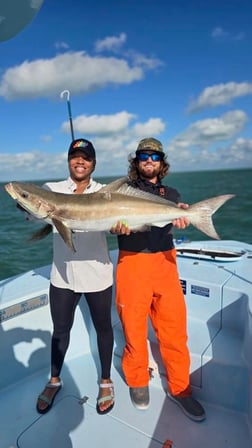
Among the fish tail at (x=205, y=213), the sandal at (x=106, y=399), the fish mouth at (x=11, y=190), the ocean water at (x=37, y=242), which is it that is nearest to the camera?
the fish mouth at (x=11, y=190)

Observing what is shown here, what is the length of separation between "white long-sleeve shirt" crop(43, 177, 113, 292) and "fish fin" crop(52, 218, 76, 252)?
24 centimetres

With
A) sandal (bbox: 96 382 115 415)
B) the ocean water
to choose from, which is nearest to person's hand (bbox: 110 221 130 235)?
sandal (bbox: 96 382 115 415)

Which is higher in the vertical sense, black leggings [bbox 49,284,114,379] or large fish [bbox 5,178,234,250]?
large fish [bbox 5,178,234,250]

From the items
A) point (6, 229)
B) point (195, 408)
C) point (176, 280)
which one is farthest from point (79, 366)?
point (6, 229)

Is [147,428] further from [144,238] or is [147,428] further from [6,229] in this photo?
[6,229]

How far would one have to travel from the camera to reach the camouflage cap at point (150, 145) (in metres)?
3.17

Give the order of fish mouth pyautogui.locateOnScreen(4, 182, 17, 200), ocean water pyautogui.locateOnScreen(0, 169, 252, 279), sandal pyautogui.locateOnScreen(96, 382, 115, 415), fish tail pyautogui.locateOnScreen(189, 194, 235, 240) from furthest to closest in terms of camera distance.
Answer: ocean water pyautogui.locateOnScreen(0, 169, 252, 279) → sandal pyautogui.locateOnScreen(96, 382, 115, 415) → fish tail pyautogui.locateOnScreen(189, 194, 235, 240) → fish mouth pyautogui.locateOnScreen(4, 182, 17, 200)

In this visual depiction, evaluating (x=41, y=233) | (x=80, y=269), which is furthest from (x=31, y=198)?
(x=80, y=269)

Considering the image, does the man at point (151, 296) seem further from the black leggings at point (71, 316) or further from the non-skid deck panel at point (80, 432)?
the non-skid deck panel at point (80, 432)

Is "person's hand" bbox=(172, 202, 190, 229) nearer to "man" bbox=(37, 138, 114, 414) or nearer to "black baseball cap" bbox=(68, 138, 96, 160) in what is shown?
"man" bbox=(37, 138, 114, 414)

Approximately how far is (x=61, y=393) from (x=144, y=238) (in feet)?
6.49

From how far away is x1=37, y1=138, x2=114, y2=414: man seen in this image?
295cm

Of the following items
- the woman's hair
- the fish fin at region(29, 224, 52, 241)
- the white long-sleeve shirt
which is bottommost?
the white long-sleeve shirt

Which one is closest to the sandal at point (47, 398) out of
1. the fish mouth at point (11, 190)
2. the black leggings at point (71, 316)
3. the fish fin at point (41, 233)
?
the black leggings at point (71, 316)
